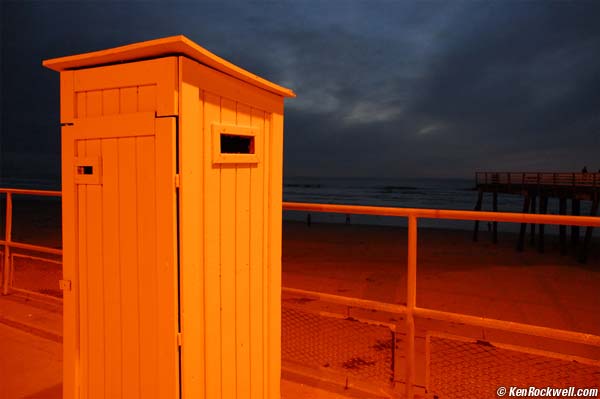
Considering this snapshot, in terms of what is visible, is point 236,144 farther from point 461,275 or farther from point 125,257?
point 461,275

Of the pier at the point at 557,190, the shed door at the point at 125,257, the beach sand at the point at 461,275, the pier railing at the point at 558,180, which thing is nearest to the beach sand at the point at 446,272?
the beach sand at the point at 461,275

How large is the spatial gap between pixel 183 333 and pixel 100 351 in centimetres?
45

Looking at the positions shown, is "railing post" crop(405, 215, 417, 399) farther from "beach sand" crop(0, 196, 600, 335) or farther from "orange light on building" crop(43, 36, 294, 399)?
"beach sand" crop(0, 196, 600, 335)

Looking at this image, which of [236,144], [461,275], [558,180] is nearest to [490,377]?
[236,144]

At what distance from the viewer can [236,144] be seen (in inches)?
72.8

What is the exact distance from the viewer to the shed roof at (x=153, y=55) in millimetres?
1436

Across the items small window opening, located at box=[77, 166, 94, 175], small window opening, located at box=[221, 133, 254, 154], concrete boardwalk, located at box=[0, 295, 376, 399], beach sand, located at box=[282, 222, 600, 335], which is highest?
small window opening, located at box=[221, 133, 254, 154]

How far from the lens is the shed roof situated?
1436mm

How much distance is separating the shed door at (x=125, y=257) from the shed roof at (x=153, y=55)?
229mm

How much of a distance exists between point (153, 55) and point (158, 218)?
604 millimetres

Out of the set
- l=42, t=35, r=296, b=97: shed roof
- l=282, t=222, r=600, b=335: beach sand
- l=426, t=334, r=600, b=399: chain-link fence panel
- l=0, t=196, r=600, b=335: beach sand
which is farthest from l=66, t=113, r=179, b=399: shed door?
l=282, t=222, r=600, b=335: beach sand

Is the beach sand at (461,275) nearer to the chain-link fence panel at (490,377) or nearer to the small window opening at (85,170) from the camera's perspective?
Answer: the chain-link fence panel at (490,377)

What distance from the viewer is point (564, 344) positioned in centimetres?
589

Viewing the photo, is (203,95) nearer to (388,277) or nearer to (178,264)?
(178,264)
